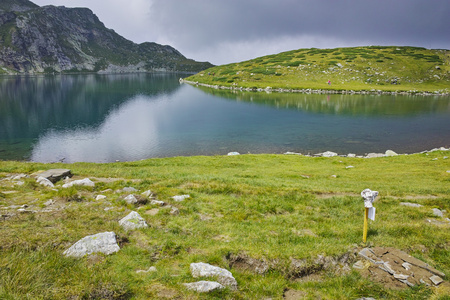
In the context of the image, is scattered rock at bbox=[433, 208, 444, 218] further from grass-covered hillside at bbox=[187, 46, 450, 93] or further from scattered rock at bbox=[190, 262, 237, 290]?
grass-covered hillside at bbox=[187, 46, 450, 93]

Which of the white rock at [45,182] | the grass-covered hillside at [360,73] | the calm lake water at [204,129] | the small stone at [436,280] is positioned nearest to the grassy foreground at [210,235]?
the small stone at [436,280]

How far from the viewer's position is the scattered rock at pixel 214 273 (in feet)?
28.0

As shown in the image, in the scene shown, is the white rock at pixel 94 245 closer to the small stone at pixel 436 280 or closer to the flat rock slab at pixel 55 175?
the small stone at pixel 436 280

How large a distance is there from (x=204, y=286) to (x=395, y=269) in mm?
7570

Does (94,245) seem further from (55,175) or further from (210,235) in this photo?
(55,175)

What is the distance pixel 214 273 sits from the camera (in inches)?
348

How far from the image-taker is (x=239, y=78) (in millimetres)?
187500

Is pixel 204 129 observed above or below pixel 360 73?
below

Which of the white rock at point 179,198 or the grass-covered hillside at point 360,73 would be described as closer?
the white rock at point 179,198

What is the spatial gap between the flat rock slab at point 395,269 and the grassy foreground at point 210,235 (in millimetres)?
416

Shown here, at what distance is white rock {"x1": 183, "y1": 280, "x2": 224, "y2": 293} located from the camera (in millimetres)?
7934

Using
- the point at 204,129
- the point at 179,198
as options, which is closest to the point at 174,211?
the point at 179,198

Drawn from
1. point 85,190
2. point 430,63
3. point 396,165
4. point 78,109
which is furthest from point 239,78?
point 85,190

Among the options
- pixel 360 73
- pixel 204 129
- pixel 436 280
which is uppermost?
pixel 360 73
